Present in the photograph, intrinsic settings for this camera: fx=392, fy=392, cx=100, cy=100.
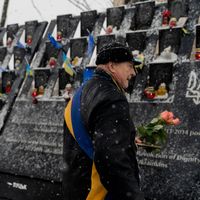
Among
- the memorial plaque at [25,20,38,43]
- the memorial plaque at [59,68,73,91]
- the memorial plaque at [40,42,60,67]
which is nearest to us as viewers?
the memorial plaque at [59,68,73,91]

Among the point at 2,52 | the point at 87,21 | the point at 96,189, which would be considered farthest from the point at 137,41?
the point at 96,189

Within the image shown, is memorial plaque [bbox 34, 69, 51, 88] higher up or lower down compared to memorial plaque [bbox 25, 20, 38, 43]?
lower down

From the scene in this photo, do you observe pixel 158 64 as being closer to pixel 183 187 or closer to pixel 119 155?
pixel 183 187

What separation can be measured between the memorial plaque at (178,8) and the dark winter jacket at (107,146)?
296 centimetres

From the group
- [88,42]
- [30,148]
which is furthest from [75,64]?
[30,148]

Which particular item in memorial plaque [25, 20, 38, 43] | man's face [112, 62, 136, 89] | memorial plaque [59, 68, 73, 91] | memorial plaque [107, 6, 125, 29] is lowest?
man's face [112, 62, 136, 89]

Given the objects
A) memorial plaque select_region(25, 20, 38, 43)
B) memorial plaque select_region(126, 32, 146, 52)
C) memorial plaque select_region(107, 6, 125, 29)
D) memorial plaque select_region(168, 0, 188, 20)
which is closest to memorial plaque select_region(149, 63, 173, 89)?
memorial plaque select_region(126, 32, 146, 52)

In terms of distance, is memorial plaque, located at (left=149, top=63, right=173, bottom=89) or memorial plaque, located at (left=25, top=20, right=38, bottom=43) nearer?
memorial plaque, located at (left=149, top=63, right=173, bottom=89)

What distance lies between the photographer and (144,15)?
5465mm

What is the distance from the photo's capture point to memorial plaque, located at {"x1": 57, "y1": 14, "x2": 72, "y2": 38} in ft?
20.9

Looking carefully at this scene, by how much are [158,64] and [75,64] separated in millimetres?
1517

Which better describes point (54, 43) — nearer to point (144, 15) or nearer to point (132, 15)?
point (132, 15)

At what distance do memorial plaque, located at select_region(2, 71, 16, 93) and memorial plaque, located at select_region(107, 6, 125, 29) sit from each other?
191 centimetres

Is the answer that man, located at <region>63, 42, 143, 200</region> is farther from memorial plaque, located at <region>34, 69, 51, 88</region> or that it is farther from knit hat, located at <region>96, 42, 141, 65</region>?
memorial plaque, located at <region>34, 69, 51, 88</region>
